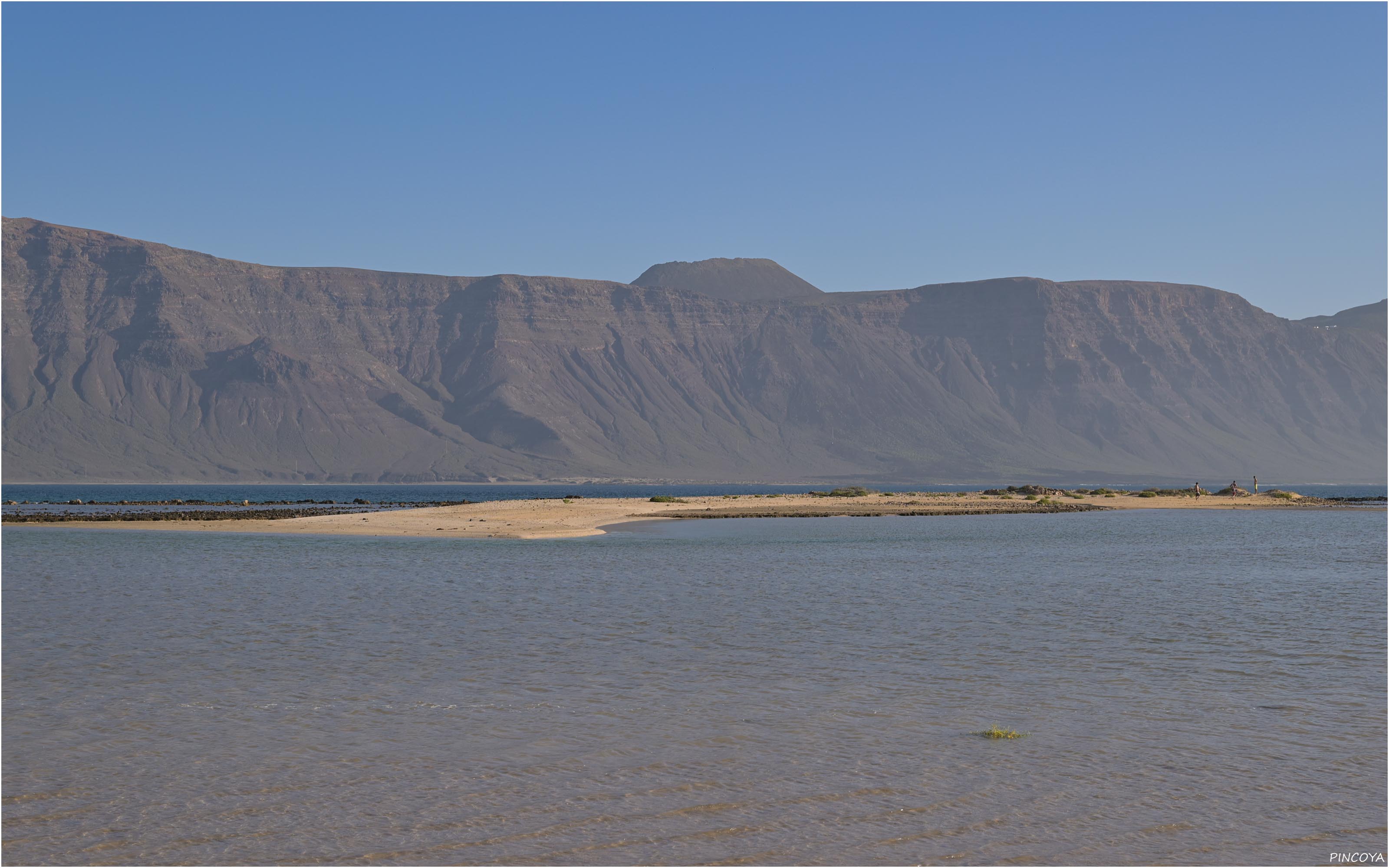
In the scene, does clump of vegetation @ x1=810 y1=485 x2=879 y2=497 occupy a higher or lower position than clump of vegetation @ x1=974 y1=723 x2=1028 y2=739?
higher

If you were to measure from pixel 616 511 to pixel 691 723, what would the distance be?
70.4m

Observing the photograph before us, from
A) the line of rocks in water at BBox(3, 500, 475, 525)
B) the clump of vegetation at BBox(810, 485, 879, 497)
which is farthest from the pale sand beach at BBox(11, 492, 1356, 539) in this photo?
the line of rocks in water at BBox(3, 500, 475, 525)

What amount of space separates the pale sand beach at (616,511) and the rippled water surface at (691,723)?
1242 inches

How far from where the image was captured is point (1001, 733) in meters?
15.0

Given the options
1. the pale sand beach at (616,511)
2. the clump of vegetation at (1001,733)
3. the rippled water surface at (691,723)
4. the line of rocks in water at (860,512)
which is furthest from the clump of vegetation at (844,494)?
the clump of vegetation at (1001,733)

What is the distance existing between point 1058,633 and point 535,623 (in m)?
10.4

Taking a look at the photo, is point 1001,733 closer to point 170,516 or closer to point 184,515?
point 170,516

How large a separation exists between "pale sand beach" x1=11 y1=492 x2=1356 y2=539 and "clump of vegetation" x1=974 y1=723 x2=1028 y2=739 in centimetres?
4385

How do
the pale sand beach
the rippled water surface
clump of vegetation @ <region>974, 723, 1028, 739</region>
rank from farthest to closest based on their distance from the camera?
the pale sand beach < clump of vegetation @ <region>974, 723, 1028, 739</region> < the rippled water surface

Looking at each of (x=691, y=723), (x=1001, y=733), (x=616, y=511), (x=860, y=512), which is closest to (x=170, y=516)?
(x=616, y=511)

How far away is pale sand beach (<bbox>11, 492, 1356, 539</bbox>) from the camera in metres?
65.9

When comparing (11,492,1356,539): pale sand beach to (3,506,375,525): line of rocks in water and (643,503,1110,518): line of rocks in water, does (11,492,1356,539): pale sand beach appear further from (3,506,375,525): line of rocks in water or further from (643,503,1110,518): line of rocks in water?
(3,506,375,525): line of rocks in water

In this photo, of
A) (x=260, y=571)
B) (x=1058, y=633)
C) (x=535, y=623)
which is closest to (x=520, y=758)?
(x=535, y=623)

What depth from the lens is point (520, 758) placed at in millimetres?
14070
